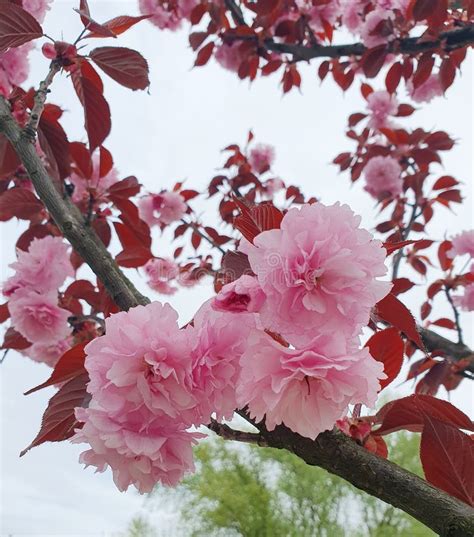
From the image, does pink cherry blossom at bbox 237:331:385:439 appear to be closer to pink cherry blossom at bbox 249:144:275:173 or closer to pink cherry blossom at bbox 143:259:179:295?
pink cherry blossom at bbox 143:259:179:295

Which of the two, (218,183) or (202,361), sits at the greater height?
(218,183)

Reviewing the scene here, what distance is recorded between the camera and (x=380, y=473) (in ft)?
1.27

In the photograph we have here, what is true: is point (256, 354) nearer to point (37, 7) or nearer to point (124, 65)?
point (124, 65)

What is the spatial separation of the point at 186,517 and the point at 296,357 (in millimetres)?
6053

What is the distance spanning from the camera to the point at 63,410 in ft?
1.58

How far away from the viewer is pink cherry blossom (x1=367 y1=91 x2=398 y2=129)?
2.07 metres

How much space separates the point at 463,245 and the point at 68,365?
4.88ft

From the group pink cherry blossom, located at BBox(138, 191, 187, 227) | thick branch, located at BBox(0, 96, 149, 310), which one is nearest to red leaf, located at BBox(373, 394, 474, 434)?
thick branch, located at BBox(0, 96, 149, 310)

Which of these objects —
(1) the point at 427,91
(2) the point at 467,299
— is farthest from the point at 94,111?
(1) the point at 427,91

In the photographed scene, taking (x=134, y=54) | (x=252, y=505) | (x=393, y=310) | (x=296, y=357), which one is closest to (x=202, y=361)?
(x=296, y=357)

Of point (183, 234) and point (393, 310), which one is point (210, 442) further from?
point (393, 310)

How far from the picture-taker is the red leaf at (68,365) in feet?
1.55

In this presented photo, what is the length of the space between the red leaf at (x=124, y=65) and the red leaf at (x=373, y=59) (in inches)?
35.4

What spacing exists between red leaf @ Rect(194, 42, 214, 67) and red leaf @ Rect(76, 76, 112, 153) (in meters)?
1.11
